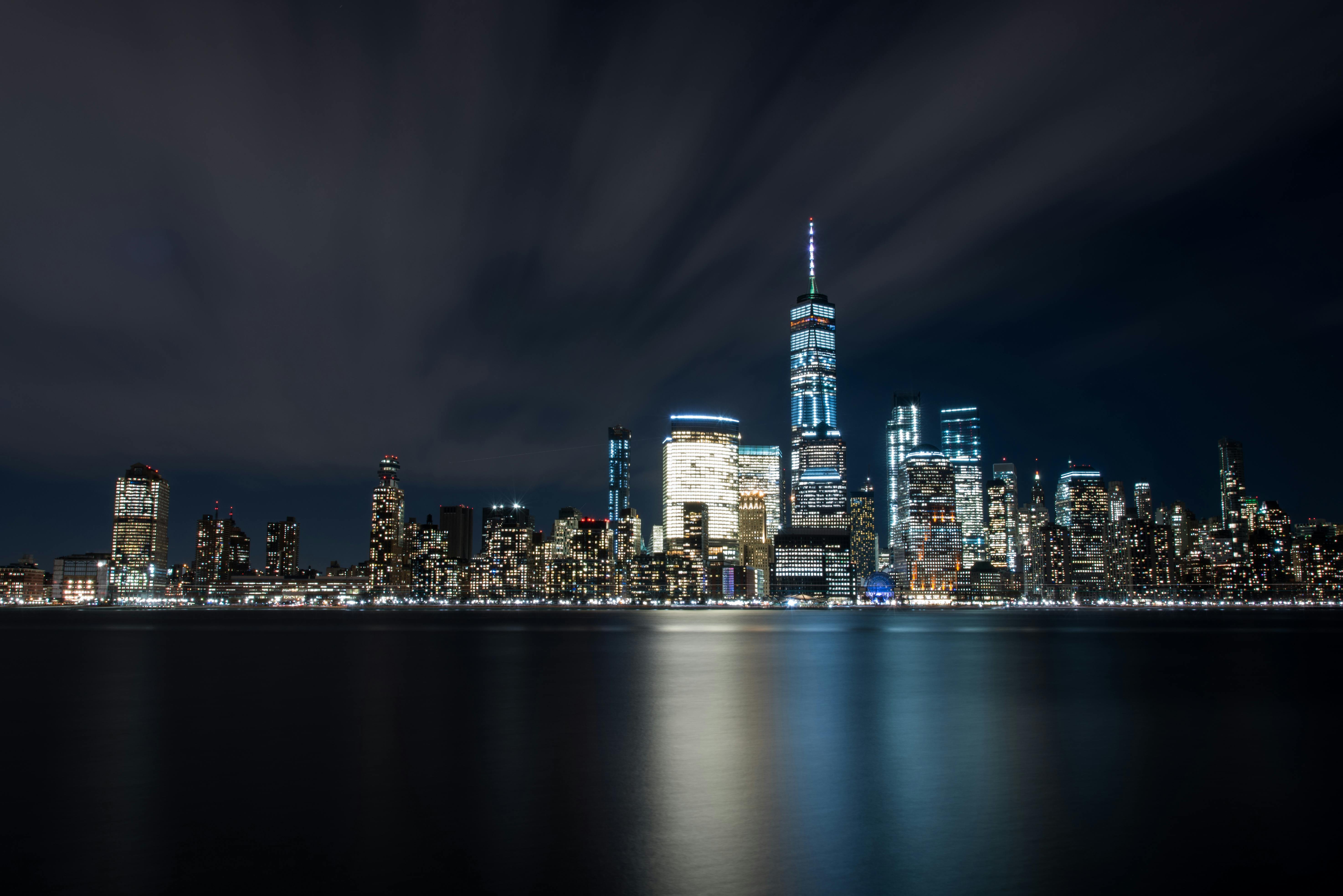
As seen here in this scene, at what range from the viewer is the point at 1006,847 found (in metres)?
18.1

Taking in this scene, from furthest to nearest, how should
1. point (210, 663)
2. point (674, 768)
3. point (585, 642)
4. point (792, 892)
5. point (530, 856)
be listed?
point (585, 642), point (210, 663), point (674, 768), point (530, 856), point (792, 892)

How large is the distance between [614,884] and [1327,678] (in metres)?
61.3

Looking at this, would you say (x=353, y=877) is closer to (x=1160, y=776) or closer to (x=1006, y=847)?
(x=1006, y=847)

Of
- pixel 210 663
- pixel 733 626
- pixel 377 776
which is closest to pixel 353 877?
pixel 377 776

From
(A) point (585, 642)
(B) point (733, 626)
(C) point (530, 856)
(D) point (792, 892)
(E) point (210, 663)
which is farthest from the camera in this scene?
(B) point (733, 626)

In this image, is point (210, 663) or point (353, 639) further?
point (353, 639)

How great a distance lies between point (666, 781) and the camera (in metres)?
24.3

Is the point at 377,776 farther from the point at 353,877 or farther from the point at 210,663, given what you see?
the point at 210,663

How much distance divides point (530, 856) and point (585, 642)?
265 feet

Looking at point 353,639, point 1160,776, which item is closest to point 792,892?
point 1160,776

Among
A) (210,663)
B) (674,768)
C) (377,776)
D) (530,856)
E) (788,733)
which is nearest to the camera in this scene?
(530,856)

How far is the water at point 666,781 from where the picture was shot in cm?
1630

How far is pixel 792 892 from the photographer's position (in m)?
15.0

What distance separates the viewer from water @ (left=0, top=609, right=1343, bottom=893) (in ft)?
53.5
